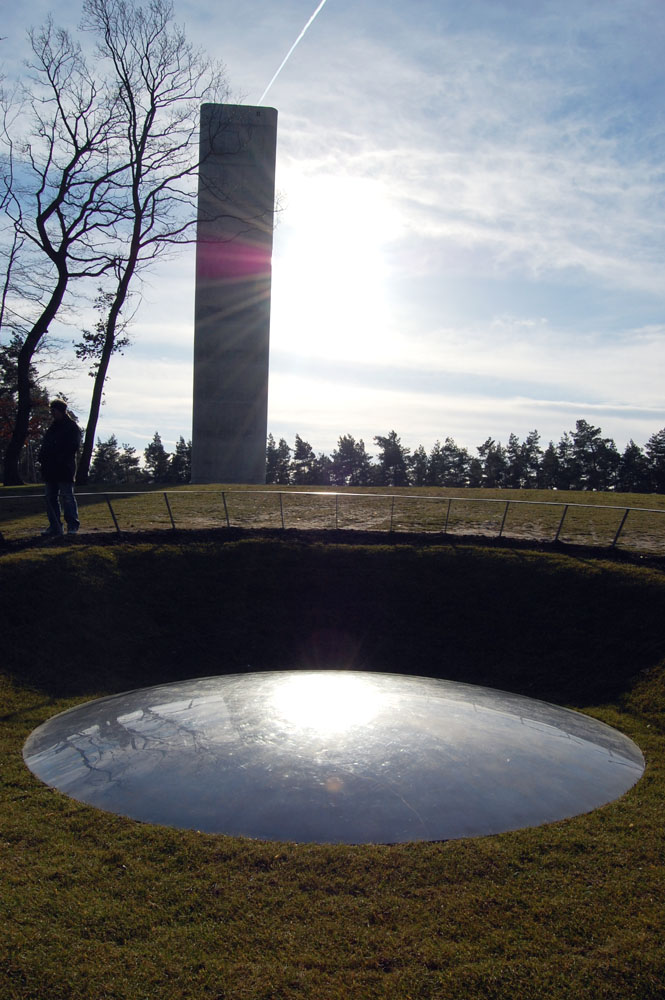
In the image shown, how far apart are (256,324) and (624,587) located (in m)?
28.9

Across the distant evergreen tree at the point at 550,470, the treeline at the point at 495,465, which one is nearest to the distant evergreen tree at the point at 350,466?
the treeline at the point at 495,465

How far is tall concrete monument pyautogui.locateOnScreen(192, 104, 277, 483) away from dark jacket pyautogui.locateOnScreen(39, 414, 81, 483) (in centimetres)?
2338

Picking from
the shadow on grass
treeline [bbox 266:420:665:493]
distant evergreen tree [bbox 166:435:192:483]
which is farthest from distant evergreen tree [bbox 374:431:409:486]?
the shadow on grass

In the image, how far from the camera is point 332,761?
7.20 meters

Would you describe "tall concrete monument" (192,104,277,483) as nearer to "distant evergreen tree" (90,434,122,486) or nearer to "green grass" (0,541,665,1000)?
"green grass" (0,541,665,1000)

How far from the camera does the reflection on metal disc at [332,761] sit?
644cm

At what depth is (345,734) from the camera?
7891 mm

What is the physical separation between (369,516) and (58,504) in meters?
8.98

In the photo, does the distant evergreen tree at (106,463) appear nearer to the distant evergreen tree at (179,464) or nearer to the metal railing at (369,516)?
the distant evergreen tree at (179,464)

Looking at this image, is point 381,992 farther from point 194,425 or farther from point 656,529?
point 194,425

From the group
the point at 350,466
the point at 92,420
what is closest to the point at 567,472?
the point at 350,466

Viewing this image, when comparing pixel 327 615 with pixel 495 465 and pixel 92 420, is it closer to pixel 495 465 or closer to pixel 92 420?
pixel 92 420

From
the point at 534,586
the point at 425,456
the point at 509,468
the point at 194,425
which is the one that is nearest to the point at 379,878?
the point at 534,586

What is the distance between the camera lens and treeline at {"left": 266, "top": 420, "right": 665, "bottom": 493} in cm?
7238
